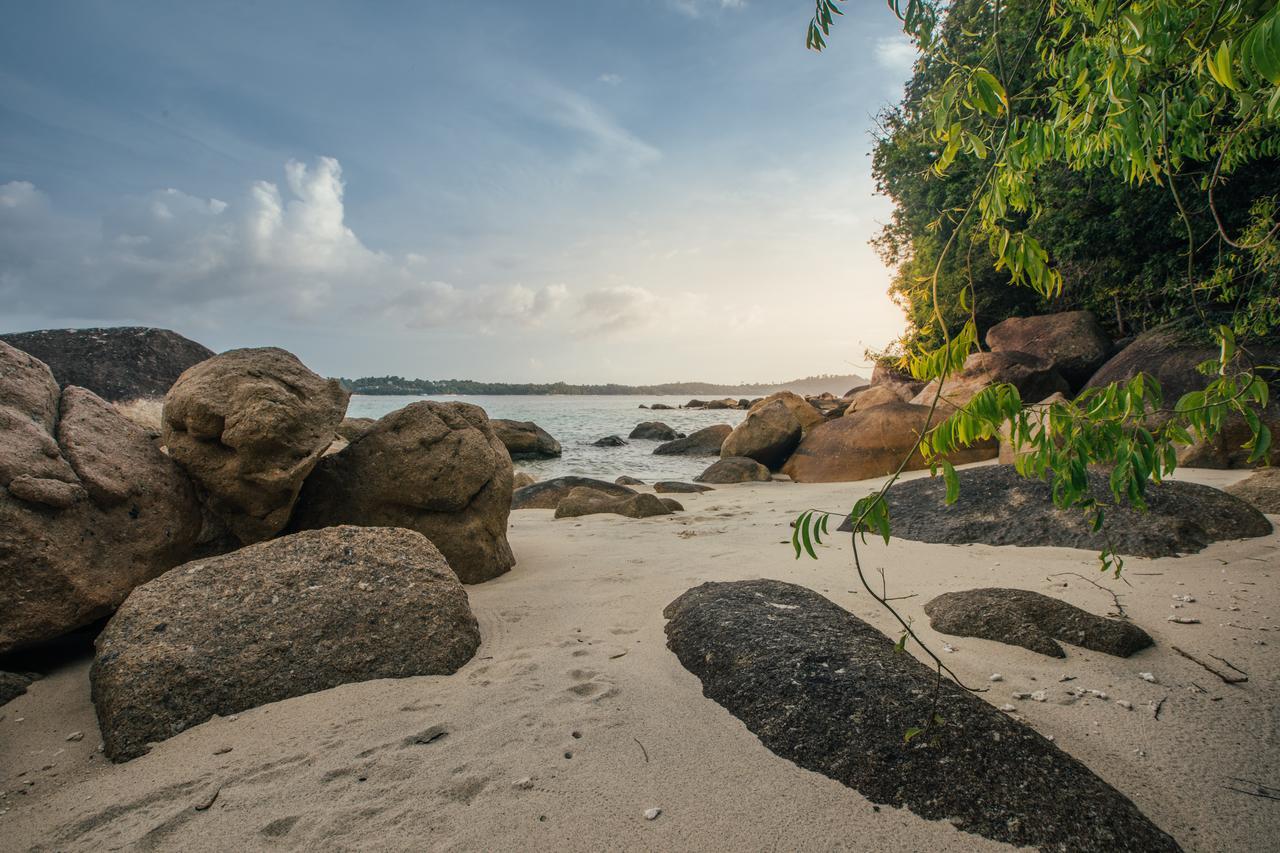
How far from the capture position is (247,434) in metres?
3.64

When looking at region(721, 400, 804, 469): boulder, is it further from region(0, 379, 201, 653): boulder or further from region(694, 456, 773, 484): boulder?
region(0, 379, 201, 653): boulder

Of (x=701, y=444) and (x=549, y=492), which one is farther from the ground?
(x=701, y=444)

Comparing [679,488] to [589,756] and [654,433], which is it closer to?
[589,756]

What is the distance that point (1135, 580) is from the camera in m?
3.55

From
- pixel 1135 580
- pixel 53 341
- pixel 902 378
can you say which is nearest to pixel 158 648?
pixel 53 341

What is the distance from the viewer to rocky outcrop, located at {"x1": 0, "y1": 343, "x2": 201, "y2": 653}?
296 cm

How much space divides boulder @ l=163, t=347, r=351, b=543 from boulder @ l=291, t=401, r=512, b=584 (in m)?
0.55

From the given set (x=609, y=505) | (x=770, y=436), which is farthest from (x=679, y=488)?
(x=770, y=436)

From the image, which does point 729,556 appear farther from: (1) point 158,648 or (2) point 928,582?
(1) point 158,648

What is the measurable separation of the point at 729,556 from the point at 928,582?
1715 mm

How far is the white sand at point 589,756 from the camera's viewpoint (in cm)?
183

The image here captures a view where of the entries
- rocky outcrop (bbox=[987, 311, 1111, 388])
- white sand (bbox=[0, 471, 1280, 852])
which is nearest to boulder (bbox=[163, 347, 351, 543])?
white sand (bbox=[0, 471, 1280, 852])

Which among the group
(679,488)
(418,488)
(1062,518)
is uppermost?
(418,488)

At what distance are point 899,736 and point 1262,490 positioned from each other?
16.3ft
